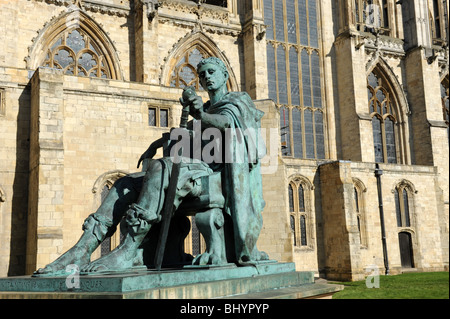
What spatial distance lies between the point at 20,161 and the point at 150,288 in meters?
12.9

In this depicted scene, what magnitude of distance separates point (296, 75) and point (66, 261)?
25446 millimetres

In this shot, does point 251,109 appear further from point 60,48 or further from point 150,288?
point 60,48

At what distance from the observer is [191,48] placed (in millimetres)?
25656

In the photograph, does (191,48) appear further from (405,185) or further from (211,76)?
(211,76)

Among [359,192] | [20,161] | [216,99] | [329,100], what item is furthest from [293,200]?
[216,99]

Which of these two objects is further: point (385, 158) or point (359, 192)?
point (385, 158)

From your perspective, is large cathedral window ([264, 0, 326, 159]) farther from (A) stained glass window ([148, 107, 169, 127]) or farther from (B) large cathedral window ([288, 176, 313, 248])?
(A) stained glass window ([148, 107, 169, 127])

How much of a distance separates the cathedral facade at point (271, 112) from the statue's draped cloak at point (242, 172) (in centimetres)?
1006

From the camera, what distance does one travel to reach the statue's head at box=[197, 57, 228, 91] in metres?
4.67

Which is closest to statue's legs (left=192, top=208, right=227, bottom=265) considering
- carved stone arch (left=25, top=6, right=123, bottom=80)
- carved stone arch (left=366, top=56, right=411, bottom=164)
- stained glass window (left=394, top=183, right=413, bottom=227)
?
carved stone arch (left=25, top=6, right=123, bottom=80)

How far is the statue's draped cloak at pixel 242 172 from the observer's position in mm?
4156

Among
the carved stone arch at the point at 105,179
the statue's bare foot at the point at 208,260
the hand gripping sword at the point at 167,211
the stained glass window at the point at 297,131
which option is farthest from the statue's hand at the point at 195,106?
the stained glass window at the point at 297,131

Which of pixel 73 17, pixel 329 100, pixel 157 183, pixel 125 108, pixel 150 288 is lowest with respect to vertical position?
pixel 150 288

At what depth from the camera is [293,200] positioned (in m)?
21.5
